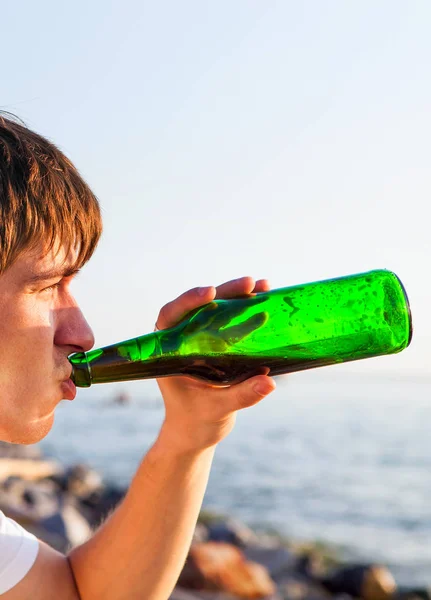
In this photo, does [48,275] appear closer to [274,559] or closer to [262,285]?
[262,285]

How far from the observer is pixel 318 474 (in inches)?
687

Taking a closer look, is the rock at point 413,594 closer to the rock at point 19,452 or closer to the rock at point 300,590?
the rock at point 300,590

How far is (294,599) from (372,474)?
10.2 m

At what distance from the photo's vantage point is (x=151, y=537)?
2010 mm

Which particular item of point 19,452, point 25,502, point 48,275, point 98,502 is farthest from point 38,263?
point 19,452

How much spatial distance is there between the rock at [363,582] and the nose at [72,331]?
7394 mm

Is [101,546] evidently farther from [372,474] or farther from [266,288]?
[372,474]

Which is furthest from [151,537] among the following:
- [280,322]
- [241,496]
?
[241,496]

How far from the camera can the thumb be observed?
1688 millimetres

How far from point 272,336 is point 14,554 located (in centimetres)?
82

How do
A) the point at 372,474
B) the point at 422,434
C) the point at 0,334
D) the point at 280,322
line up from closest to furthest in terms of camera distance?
the point at 0,334
the point at 280,322
the point at 372,474
the point at 422,434

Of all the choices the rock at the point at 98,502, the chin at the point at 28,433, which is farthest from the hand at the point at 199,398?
the rock at the point at 98,502

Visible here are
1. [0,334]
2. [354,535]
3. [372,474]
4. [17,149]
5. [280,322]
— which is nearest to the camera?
[0,334]

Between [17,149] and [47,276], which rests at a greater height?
[17,149]
